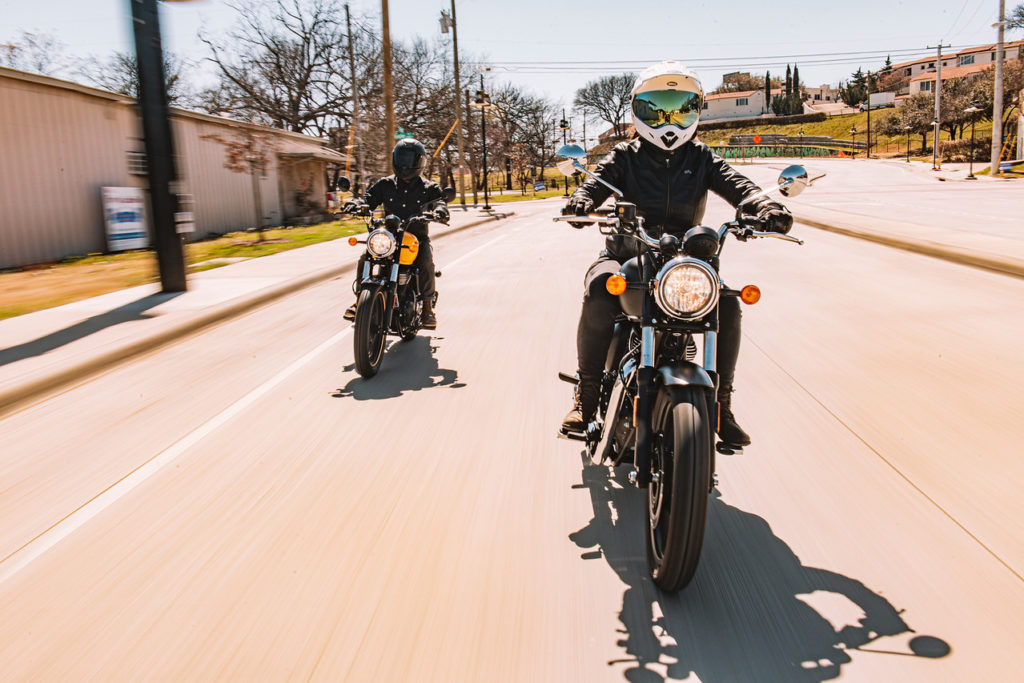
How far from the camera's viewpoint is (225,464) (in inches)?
173

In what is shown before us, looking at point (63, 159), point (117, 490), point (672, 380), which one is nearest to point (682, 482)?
point (672, 380)

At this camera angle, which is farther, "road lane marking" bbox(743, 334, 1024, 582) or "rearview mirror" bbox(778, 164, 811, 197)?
"rearview mirror" bbox(778, 164, 811, 197)

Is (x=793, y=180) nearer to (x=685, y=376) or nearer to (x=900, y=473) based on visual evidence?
(x=685, y=376)

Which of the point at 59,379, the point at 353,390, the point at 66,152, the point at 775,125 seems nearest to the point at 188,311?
the point at 59,379

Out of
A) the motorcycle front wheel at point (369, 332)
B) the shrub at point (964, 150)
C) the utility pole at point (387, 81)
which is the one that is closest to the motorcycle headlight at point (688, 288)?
the motorcycle front wheel at point (369, 332)

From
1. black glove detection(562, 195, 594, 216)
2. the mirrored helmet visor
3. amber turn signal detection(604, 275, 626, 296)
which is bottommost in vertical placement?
amber turn signal detection(604, 275, 626, 296)

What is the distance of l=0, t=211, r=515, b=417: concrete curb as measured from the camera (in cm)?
582

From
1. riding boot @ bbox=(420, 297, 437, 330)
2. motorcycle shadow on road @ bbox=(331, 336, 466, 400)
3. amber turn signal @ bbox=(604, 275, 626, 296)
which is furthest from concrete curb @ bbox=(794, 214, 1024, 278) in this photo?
amber turn signal @ bbox=(604, 275, 626, 296)

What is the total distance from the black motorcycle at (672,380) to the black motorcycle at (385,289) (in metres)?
3.06

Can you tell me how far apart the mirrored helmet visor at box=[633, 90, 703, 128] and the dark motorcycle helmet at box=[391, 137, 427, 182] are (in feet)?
13.5

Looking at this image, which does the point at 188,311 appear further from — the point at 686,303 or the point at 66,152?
the point at 66,152

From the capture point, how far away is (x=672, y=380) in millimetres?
2830

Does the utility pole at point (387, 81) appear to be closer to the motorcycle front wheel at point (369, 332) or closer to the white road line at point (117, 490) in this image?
the motorcycle front wheel at point (369, 332)

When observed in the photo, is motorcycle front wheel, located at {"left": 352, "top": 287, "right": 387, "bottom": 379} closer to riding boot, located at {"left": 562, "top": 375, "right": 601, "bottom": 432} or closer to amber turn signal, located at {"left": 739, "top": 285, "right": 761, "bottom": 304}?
riding boot, located at {"left": 562, "top": 375, "right": 601, "bottom": 432}
